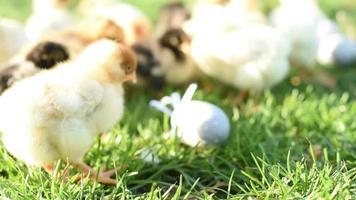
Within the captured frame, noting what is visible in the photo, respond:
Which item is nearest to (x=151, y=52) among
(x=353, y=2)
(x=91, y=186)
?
(x=91, y=186)

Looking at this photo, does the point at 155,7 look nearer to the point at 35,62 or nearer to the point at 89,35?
the point at 89,35

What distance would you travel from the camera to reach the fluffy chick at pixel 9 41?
12.6 feet

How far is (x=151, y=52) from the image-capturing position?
13.3 feet

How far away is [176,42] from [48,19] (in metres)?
1.11

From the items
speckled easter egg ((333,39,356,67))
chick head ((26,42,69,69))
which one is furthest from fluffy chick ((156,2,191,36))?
chick head ((26,42,69,69))

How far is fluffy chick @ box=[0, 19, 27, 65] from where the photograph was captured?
3.84m

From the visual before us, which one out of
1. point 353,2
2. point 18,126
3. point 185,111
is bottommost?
point 353,2

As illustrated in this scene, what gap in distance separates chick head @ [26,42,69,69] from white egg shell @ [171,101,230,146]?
29.3 inches

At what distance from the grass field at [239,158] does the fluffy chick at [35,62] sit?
483 millimetres

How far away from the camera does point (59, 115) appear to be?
250cm

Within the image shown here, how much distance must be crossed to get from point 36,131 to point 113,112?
398 millimetres

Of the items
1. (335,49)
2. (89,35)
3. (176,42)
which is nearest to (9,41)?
(89,35)

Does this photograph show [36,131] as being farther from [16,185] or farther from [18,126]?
[16,185]

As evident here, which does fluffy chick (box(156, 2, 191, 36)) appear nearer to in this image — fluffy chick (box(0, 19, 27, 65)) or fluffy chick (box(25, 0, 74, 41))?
fluffy chick (box(25, 0, 74, 41))
